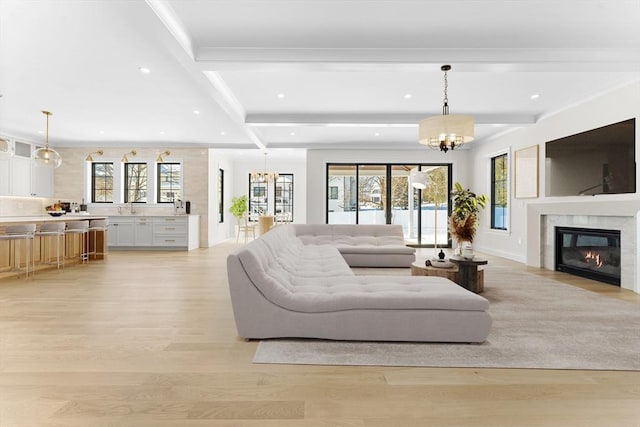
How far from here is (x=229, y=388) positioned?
84.1 inches

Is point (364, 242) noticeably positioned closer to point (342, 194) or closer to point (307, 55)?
point (342, 194)

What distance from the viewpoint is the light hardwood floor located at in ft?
6.09

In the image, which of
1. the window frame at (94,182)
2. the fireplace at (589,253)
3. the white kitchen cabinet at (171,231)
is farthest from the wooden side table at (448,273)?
the window frame at (94,182)

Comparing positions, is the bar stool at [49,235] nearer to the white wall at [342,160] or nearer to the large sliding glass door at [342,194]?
the white wall at [342,160]

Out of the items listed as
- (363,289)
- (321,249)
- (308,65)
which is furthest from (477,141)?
(363,289)

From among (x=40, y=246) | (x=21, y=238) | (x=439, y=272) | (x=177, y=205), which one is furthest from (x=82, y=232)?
(x=439, y=272)

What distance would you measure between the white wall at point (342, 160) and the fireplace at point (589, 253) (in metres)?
3.80

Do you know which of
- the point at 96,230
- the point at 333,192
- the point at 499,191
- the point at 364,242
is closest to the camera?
the point at 364,242

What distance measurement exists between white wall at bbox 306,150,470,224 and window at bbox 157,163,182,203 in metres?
3.54

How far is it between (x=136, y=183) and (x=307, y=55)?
7467 millimetres

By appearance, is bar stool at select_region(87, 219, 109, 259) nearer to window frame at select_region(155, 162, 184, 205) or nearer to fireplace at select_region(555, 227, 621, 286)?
window frame at select_region(155, 162, 184, 205)

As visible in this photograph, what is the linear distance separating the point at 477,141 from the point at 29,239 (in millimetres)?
9378

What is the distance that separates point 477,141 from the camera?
9078 millimetres

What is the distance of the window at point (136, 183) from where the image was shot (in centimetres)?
977
